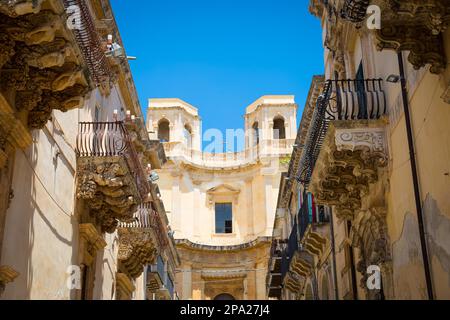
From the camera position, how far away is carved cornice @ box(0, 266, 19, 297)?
9.90 m

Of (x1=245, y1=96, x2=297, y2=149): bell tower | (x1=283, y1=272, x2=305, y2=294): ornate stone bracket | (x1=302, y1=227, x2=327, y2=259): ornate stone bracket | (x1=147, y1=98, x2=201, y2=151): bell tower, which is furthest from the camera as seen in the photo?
(x1=147, y1=98, x2=201, y2=151): bell tower

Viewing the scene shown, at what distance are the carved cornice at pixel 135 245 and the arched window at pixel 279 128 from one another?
19589 mm

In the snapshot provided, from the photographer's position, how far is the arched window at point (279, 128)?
38.7 m

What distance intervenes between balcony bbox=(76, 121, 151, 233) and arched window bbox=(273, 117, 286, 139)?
23.2 m

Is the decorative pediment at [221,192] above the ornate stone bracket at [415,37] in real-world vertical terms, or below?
above

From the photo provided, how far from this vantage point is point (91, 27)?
38.3 ft

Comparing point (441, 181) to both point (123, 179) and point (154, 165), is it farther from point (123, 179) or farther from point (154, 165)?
point (154, 165)

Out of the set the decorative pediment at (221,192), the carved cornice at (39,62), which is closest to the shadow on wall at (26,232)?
the carved cornice at (39,62)

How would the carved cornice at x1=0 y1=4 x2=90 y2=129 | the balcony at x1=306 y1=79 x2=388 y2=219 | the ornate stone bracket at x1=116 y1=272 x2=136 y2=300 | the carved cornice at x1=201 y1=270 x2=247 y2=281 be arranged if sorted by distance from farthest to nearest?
the carved cornice at x1=201 y1=270 x2=247 y2=281, the ornate stone bracket at x1=116 y1=272 x2=136 y2=300, the balcony at x1=306 y1=79 x2=388 y2=219, the carved cornice at x1=0 y1=4 x2=90 y2=129

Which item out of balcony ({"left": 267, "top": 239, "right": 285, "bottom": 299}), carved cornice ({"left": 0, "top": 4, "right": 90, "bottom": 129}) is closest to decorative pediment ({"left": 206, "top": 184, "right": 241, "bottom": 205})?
balcony ({"left": 267, "top": 239, "right": 285, "bottom": 299})

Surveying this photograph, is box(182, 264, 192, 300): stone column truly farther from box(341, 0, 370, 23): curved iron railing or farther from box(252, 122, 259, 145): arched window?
box(341, 0, 370, 23): curved iron railing

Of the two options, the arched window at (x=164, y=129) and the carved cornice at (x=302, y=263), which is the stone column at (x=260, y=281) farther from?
the carved cornice at (x=302, y=263)

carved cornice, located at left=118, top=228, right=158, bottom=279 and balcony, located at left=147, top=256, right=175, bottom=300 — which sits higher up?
balcony, located at left=147, top=256, right=175, bottom=300

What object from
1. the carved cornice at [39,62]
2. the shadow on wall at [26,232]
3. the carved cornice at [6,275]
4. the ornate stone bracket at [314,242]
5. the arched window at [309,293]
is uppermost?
the ornate stone bracket at [314,242]
